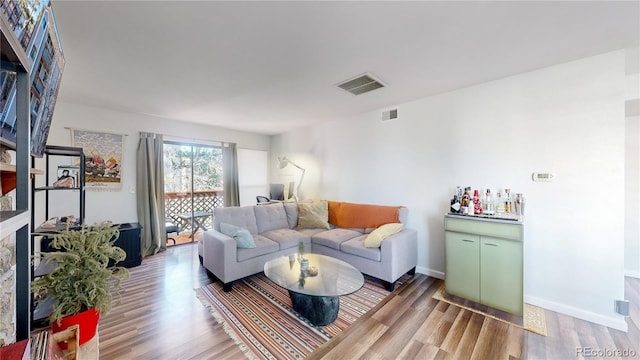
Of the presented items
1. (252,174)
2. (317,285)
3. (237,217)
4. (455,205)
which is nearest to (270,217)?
(237,217)

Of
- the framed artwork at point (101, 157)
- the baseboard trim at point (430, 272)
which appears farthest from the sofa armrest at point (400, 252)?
the framed artwork at point (101, 157)

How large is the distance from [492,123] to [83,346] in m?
3.65

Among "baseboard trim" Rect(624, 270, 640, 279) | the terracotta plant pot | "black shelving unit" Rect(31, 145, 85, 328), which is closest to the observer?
the terracotta plant pot

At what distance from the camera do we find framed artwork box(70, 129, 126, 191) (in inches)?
134

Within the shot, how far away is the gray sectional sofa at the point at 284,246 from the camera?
2617 mm

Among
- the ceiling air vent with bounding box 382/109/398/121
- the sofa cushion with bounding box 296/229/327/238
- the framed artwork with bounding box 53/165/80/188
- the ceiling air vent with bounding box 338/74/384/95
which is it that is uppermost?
the ceiling air vent with bounding box 338/74/384/95

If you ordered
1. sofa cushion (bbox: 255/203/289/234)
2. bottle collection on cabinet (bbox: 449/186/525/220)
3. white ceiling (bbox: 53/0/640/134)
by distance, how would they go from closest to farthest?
white ceiling (bbox: 53/0/640/134) → bottle collection on cabinet (bbox: 449/186/525/220) → sofa cushion (bbox: 255/203/289/234)

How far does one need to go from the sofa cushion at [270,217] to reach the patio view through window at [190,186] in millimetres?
1859

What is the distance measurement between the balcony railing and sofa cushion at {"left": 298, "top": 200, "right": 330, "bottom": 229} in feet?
7.14

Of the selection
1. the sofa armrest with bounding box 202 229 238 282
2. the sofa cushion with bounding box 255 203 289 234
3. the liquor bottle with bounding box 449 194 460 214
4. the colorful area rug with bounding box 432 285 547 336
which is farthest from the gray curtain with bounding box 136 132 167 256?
the liquor bottle with bounding box 449 194 460 214

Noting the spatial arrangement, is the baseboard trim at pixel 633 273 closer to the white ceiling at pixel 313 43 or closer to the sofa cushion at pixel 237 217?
the white ceiling at pixel 313 43

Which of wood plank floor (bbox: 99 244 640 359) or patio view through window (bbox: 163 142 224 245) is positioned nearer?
wood plank floor (bbox: 99 244 640 359)

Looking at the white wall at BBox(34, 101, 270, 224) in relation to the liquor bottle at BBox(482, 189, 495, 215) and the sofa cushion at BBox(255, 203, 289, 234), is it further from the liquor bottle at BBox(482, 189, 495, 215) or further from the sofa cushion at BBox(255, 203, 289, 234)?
the liquor bottle at BBox(482, 189, 495, 215)

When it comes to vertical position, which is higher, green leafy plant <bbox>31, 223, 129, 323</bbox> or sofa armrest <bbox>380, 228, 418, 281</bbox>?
green leafy plant <bbox>31, 223, 129, 323</bbox>
